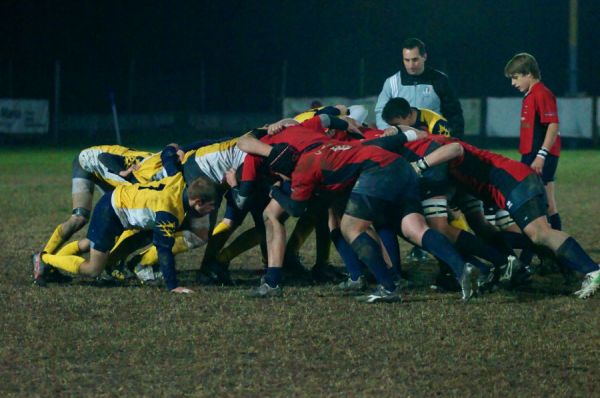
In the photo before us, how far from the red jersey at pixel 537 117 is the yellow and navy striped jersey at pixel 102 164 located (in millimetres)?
3167

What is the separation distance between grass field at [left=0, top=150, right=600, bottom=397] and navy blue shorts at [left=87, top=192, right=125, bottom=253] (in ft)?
1.13

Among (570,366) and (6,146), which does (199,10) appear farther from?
(570,366)

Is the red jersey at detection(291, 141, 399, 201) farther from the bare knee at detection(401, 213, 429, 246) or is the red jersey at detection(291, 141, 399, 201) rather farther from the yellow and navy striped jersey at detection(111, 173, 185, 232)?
the yellow and navy striped jersey at detection(111, 173, 185, 232)

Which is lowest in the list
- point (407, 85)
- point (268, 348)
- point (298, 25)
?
point (268, 348)

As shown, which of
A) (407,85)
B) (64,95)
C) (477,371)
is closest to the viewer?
(477,371)

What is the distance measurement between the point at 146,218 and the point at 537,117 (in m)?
3.40

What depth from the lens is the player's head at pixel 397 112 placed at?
8664 millimetres

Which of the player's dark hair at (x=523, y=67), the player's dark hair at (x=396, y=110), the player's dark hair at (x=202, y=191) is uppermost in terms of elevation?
the player's dark hair at (x=523, y=67)

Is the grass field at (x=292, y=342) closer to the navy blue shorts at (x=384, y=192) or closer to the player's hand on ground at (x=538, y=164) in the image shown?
the navy blue shorts at (x=384, y=192)

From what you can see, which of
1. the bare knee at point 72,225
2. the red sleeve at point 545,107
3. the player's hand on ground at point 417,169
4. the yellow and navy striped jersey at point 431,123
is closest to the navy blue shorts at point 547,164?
the red sleeve at point 545,107

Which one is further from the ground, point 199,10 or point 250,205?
point 199,10

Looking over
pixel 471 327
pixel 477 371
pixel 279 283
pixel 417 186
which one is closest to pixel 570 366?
pixel 477 371

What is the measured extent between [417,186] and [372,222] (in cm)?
40

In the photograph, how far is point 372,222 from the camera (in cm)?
812
